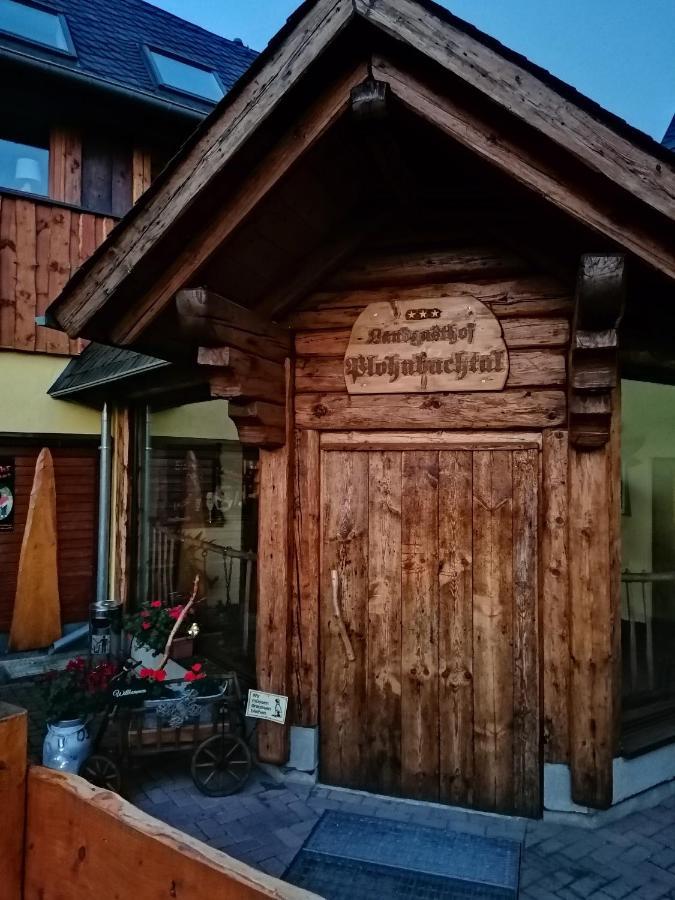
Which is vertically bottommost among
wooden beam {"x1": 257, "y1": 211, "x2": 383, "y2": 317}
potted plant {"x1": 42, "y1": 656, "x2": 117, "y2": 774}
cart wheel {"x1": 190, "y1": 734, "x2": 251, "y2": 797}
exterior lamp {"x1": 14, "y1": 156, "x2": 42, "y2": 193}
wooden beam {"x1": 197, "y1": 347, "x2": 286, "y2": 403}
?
cart wheel {"x1": 190, "y1": 734, "x2": 251, "y2": 797}

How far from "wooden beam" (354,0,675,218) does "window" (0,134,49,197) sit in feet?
21.9

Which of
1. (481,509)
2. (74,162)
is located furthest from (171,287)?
(74,162)

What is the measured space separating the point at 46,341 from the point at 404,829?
23.1 ft

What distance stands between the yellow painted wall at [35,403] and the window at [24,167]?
2.22 m

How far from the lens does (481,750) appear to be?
3895mm

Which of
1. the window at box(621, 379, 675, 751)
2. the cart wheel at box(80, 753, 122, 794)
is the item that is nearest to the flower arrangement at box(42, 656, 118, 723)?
the cart wheel at box(80, 753, 122, 794)

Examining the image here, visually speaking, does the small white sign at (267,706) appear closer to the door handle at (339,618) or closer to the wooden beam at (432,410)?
the door handle at (339,618)

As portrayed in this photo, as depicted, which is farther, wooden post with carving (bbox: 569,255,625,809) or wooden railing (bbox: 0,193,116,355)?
wooden railing (bbox: 0,193,116,355)

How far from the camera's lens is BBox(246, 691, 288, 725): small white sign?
419 centimetres

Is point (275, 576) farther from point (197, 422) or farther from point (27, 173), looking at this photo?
point (27, 173)

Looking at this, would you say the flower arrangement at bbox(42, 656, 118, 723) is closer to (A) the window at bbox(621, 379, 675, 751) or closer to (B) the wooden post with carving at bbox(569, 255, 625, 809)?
(B) the wooden post with carving at bbox(569, 255, 625, 809)

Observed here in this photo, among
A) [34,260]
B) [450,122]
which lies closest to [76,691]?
[450,122]

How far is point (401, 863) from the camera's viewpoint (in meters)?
3.37

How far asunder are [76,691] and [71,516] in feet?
14.3
